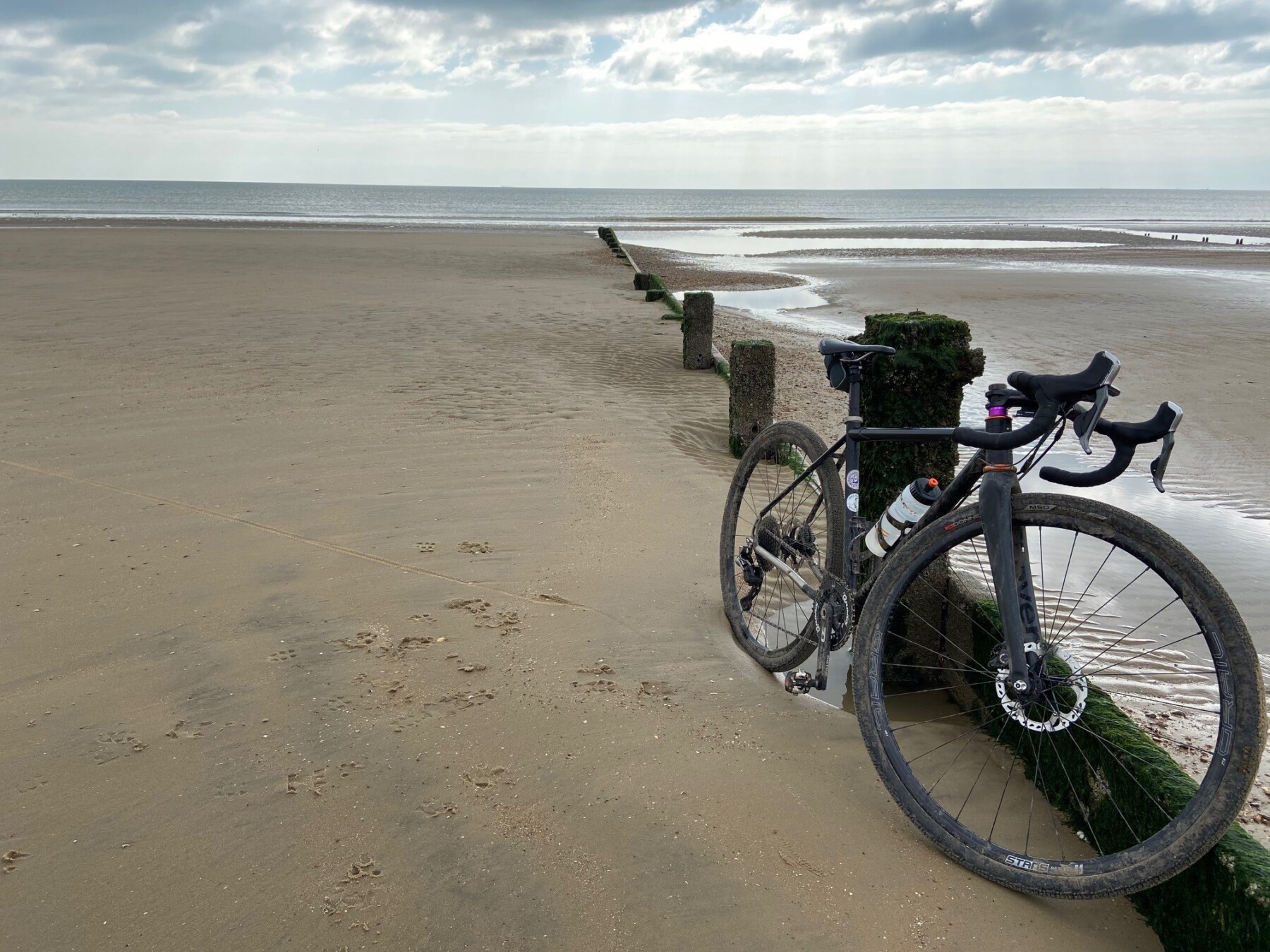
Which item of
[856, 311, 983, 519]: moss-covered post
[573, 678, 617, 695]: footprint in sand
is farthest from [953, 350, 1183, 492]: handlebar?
[573, 678, 617, 695]: footprint in sand

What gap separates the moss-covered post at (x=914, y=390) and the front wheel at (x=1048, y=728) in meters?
0.35

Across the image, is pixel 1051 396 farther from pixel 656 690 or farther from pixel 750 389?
pixel 750 389

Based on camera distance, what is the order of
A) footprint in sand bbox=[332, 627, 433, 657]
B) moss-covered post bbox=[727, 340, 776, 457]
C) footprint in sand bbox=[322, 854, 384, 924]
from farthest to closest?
moss-covered post bbox=[727, 340, 776, 457]
footprint in sand bbox=[332, 627, 433, 657]
footprint in sand bbox=[322, 854, 384, 924]

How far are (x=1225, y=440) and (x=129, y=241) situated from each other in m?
32.2

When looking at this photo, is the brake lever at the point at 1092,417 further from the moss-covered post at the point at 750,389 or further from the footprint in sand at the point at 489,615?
the moss-covered post at the point at 750,389

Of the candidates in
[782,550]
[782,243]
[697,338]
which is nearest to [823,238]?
[782,243]

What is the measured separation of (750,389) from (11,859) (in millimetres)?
5238

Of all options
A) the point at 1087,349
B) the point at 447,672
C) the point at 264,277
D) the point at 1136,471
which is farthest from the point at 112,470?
the point at 264,277

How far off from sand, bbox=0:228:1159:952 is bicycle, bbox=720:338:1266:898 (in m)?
0.21

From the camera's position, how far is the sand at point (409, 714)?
7.44ft

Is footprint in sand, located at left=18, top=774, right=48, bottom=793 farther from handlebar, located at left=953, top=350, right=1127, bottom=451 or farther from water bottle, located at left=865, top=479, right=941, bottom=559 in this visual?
handlebar, located at left=953, top=350, right=1127, bottom=451

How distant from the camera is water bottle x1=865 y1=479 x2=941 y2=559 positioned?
270cm

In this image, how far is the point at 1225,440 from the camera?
7.86 metres

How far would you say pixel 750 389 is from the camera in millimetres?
6703
